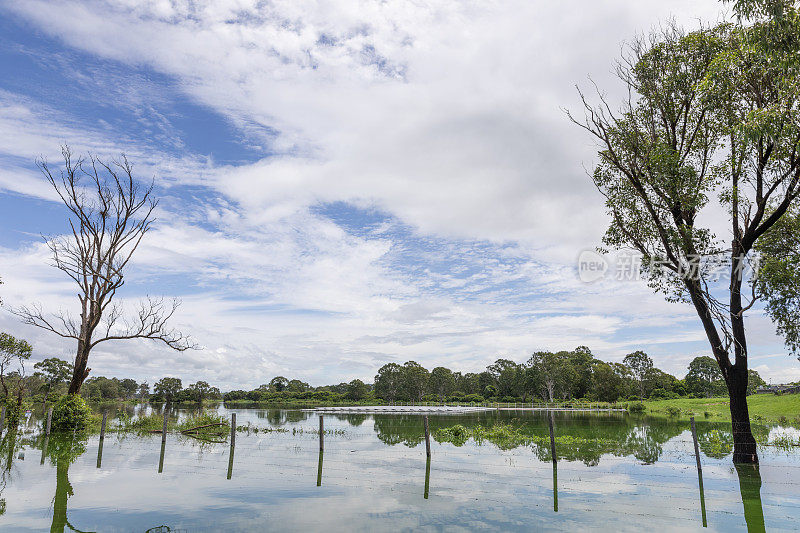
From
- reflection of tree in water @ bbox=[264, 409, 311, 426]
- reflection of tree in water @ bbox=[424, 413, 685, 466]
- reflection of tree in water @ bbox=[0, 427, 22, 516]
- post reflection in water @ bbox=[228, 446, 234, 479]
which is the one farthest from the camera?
reflection of tree in water @ bbox=[264, 409, 311, 426]

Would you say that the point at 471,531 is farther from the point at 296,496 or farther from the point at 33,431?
the point at 33,431

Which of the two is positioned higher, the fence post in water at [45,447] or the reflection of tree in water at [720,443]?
the reflection of tree in water at [720,443]

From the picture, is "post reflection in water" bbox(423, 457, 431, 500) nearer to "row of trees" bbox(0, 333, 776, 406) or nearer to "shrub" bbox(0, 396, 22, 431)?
"shrub" bbox(0, 396, 22, 431)

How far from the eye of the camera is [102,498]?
11531mm

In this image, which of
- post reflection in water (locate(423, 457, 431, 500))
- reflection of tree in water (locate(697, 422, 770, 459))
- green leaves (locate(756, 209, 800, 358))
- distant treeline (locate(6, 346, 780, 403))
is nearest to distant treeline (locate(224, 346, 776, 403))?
distant treeline (locate(6, 346, 780, 403))

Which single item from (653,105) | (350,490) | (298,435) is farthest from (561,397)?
(350,490)

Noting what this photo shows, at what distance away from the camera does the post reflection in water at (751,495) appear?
987 cm

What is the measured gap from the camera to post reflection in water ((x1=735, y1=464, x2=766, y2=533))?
9.87 meters

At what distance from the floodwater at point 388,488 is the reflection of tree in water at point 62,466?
0.18 ft

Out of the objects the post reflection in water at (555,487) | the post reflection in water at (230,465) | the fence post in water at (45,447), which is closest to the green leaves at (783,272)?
the post reflection in water at (555,487)

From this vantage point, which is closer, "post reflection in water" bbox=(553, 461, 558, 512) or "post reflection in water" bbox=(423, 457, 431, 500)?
"post reflection in water" bbox=(553, 461, 558, 512)

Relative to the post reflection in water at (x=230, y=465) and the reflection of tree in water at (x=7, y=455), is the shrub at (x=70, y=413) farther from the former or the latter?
the post reflection in water at (x=230, y=465)

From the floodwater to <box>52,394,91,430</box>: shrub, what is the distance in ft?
14.7

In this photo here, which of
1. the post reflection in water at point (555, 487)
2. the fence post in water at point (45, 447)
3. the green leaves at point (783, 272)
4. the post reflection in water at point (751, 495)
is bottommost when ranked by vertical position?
the fence post in water at point (45, 447)
